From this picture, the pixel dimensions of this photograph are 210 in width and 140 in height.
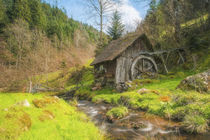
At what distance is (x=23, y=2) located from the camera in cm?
3269

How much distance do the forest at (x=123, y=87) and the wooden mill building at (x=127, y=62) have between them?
4.1 inches

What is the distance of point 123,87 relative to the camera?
37.6 ft

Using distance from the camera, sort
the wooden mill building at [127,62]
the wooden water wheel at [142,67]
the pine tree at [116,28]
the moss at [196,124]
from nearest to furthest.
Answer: the moss at [196,124] → the wooden mill building at [127,62] → the wooden water wheel at [142,67] → the pine tree at [116,28]

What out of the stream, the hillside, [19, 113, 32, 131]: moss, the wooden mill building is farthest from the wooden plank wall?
the hillside

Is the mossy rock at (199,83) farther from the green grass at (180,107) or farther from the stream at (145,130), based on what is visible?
the stream at (145,130)

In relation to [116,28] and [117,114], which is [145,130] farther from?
[116,28]

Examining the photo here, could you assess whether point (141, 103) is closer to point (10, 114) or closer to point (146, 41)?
point (10, 114)

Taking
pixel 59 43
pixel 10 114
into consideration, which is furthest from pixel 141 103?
pixel 59 43

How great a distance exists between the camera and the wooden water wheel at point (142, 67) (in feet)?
46.7

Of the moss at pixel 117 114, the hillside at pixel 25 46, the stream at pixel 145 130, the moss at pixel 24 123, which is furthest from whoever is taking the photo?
the hillside at pixel 25 46

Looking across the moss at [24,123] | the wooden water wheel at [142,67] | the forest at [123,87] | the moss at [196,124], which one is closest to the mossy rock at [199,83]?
the forest at [123,87]

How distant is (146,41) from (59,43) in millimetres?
36219

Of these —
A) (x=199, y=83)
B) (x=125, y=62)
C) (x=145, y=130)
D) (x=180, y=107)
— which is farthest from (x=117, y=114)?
(x=125, y=62)

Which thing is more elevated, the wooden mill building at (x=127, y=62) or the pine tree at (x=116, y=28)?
the pine tree at (x=116, y=28)
